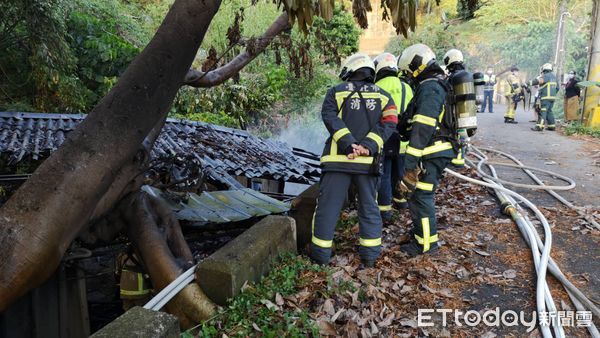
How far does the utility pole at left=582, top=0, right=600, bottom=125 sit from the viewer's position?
13.1m

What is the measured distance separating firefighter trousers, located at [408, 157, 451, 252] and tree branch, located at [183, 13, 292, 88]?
6.96 feet

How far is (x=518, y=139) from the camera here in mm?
12133

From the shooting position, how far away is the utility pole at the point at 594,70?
43.1 feet

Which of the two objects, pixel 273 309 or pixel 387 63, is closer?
pixel 273 309

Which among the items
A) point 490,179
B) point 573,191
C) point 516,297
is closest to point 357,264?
point 516,297

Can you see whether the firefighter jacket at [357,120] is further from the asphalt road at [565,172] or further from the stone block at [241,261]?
the asphalt road at [565,172]

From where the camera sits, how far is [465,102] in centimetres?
468

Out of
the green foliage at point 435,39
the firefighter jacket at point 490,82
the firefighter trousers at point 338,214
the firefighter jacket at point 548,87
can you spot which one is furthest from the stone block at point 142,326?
the green foliage at point 435,39

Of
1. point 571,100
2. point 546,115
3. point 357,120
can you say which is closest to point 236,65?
point 357,120

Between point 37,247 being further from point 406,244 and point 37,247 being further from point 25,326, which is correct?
point 406,244

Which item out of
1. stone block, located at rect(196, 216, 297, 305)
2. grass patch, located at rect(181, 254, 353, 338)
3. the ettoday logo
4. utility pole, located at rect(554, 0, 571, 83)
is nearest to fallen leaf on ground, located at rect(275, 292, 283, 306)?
grass patch, located at rect(181, 254, 353, 338)

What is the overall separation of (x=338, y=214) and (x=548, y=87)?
11.8 meters

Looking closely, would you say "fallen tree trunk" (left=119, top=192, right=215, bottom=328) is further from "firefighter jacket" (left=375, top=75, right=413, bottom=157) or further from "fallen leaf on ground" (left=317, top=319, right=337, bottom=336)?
"firefighter jacket" (left=375, top=75, right=413, bottom=157)

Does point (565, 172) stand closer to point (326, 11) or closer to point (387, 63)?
point (387, 63)
